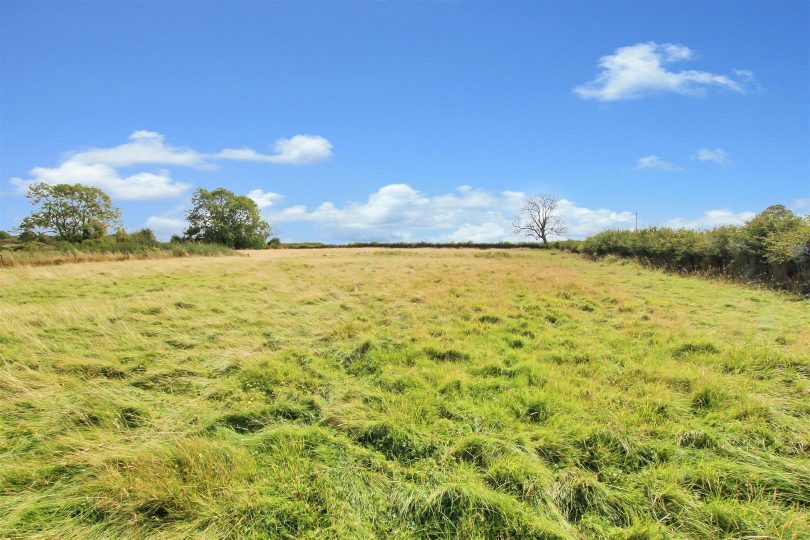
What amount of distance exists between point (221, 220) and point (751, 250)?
65.8 meters

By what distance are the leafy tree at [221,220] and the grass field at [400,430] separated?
5711 centimetres

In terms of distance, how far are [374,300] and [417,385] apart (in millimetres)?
6494

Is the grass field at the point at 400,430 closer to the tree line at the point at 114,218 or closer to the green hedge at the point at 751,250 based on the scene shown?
the green hedge at the point at 751,250

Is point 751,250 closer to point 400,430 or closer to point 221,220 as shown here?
point 400,430

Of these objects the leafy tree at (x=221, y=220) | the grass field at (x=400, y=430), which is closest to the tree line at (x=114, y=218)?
the leafy tree at (x=221, y=220)

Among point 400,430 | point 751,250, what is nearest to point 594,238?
point 751,250

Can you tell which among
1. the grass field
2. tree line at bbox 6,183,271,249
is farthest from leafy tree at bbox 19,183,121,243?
the grass field

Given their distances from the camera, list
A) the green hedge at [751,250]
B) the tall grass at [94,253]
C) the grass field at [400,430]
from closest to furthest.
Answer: the grass field at [400,430], the green hedge at [751,250], the tall grass at [94,253]

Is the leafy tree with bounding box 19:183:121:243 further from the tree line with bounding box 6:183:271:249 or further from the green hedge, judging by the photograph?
the green hedge

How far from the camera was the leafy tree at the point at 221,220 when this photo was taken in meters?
59.8

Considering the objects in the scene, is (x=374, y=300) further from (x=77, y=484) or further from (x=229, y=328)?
(x=77, y=484)

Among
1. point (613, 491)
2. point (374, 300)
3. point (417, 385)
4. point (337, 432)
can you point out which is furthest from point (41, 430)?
point (374, 300)

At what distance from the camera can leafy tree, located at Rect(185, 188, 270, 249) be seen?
5978 centimetres

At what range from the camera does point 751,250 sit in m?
16.9
